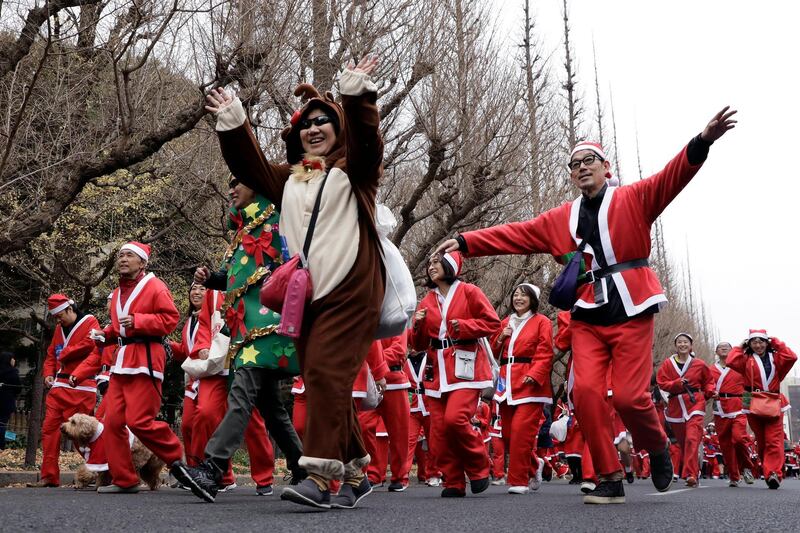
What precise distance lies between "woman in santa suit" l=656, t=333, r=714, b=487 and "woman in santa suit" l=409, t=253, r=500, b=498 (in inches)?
288

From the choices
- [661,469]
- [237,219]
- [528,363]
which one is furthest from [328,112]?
[528,363]

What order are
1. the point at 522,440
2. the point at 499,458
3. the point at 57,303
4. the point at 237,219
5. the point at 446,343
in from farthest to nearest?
the point at 499,458 < the point at 57,303 < the point at 522,440 < the point at 446,343 < the point at 237,219

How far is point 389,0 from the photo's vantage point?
14.8 metres

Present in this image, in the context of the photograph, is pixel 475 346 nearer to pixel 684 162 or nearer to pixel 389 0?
pixel 684 162

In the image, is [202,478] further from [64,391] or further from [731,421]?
[731,421]

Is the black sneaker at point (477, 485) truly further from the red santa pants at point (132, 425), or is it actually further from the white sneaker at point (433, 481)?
the white sneaker at point (433, 481)

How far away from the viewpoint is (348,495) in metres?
5.20

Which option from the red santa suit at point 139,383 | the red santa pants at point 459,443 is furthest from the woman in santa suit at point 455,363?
the red santa suit at point 139,383

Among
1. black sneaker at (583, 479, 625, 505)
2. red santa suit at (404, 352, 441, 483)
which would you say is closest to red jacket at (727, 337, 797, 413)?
red santa suit at (404, 352, 441, 483)

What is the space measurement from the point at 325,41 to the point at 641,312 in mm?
9395

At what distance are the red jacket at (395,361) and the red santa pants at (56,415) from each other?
10.5 ft

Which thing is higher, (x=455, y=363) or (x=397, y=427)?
(x=455, y=363)

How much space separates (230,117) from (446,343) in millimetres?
4114

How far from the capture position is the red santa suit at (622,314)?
6066mm
